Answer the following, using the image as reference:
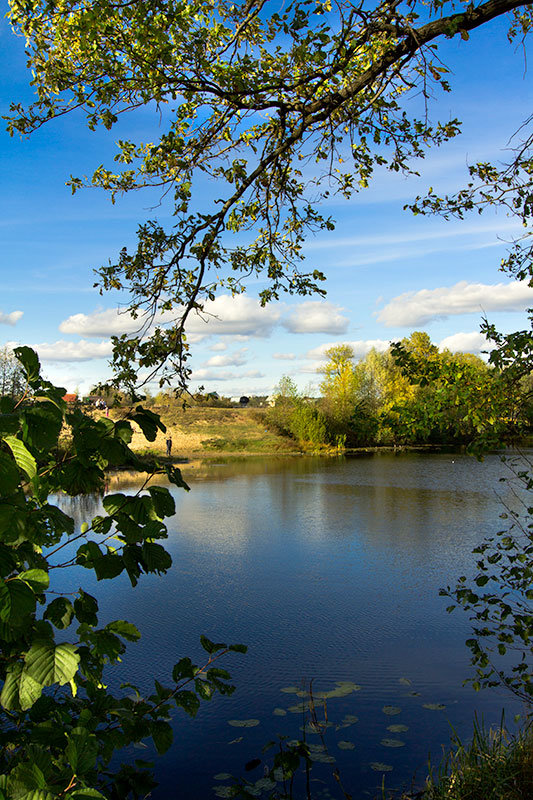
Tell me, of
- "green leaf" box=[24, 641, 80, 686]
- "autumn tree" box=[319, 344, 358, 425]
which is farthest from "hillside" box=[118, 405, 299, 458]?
"green leaf" box=[24, 641, 80, 686]

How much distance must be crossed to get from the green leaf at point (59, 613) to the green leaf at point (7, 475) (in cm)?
48

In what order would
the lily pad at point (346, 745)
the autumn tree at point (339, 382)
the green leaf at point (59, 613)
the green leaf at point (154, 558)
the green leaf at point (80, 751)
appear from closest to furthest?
the green leaf at point (80, 751) < the green leaf at point (154, 558) < the green leaf at point (59, 613) < the lily pad at point (346, 745) < the autumn tree at point (339, 382)

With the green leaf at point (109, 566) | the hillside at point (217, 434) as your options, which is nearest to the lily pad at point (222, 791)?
the green leaf at point (109, 566)

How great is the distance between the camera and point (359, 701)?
422cm

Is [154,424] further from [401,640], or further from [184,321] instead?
[401,640]

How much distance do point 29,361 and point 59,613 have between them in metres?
0.62

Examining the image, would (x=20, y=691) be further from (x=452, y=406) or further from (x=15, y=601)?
(x=452, y=406)

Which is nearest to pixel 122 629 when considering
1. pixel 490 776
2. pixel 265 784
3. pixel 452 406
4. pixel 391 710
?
pixel 490 776

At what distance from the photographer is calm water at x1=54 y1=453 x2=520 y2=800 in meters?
3.67

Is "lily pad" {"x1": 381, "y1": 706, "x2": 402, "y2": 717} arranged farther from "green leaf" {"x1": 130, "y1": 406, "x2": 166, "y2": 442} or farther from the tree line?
"green leaf" {"x1": 130, "y1": 406, "x2": 166, "y2": 442}

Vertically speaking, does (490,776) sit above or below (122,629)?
below

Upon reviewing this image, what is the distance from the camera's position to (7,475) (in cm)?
112

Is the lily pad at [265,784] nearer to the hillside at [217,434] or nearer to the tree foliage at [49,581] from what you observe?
the tree foliage at [49,581]

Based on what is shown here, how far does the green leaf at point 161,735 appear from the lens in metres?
1.55
